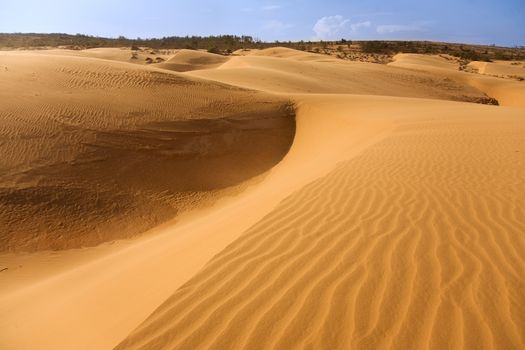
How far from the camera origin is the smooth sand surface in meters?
2.56

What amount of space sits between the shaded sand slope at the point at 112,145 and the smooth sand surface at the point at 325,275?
792 mm

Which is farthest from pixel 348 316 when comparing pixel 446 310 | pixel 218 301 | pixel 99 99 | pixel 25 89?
pixel 25 89

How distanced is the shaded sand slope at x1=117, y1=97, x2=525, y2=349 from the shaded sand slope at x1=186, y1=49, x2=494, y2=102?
1420 centimetres

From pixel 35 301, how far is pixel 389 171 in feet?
15.8

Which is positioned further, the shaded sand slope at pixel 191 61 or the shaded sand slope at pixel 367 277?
the shaded sand slope at pixel 191 61

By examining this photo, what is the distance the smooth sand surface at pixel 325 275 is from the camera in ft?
8.40

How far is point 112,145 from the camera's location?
29.4ft

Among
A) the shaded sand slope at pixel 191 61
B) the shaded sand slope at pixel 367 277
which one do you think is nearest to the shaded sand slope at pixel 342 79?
the shaded sand slope at pixel 191 61

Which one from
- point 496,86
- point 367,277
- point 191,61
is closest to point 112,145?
point 367,277

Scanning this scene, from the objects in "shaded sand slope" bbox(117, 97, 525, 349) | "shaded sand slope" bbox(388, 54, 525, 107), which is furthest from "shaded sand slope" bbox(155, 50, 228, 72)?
"shaded sand slope" bbox(117, 97, 525, 349)

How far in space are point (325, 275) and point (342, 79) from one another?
23.2 metres

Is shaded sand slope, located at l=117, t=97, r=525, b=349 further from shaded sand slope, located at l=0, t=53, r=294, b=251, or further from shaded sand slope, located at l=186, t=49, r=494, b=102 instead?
shaded sand slope, located at l=186, t=49, r=494, b=102

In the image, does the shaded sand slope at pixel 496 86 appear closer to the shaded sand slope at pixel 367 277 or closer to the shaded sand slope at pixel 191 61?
the shaded sand slope at pixel 191 61

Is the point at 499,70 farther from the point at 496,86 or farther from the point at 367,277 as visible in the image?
the point at 367,277
